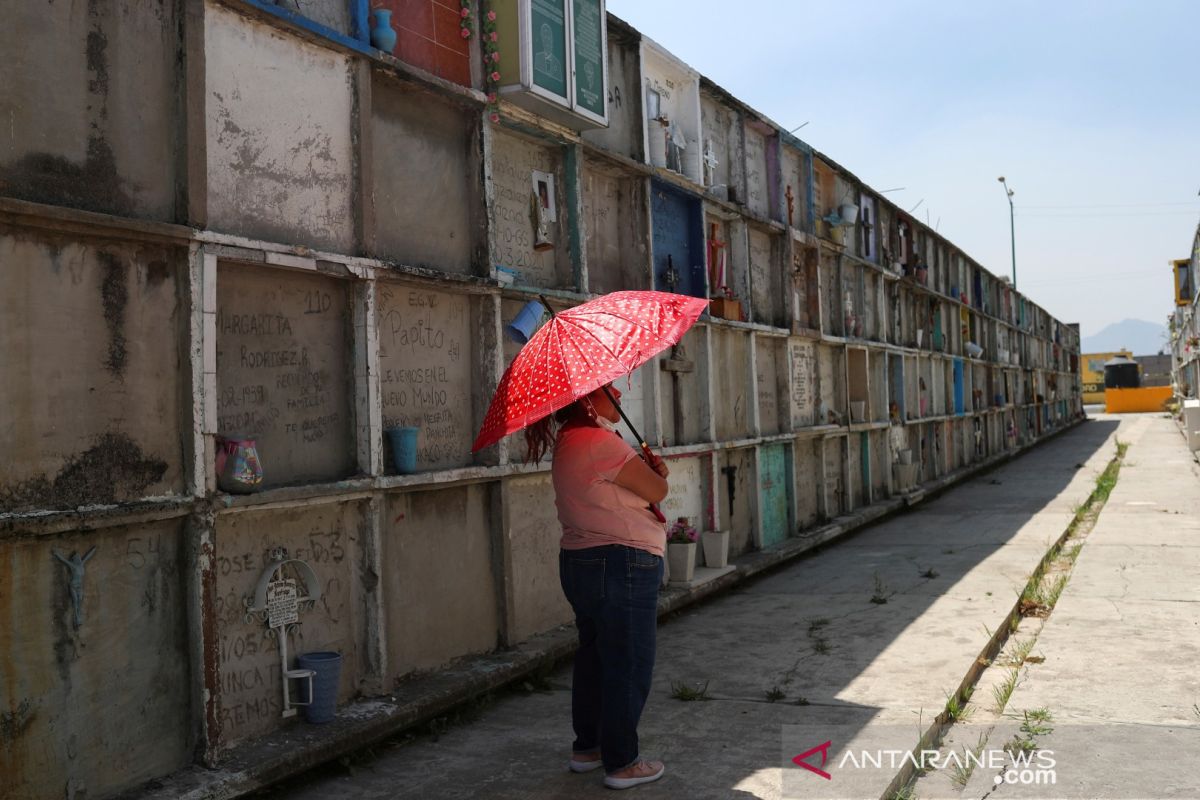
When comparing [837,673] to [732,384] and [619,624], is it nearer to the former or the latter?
[619,624]

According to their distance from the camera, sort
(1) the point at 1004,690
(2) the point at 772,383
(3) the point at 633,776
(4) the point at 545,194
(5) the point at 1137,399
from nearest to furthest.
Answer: (3) the point at 633,776 < (1) the point at 1004,690 < (4) the point at 545,194 < (2) the point at 772,383 < (5) the point at 1137,399

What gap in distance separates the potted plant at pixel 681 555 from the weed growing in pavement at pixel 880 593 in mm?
1308

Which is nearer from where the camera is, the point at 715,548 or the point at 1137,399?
the point at 715,548

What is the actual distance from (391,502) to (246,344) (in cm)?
105

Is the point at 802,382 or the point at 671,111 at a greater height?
the point at 671,111

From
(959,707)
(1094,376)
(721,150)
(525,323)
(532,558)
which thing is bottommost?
(959,707)

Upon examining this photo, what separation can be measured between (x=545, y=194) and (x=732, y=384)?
313 centimetres

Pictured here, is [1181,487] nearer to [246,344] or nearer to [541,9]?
[541,9]

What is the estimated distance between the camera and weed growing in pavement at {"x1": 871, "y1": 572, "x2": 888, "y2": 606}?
23.4ft

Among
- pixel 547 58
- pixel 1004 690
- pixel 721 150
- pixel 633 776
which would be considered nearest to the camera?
pixel 633 776

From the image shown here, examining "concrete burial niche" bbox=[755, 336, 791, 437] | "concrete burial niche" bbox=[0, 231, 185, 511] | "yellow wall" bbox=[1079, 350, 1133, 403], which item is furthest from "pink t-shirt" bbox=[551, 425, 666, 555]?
"yellow wall" bbox=[1079, 350, 1133, 403]

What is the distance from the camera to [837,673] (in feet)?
17.5

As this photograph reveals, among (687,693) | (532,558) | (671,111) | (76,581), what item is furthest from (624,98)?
(76,581)

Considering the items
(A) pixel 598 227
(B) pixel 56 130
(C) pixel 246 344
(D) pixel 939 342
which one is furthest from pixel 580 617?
(D) pixel 939 342
